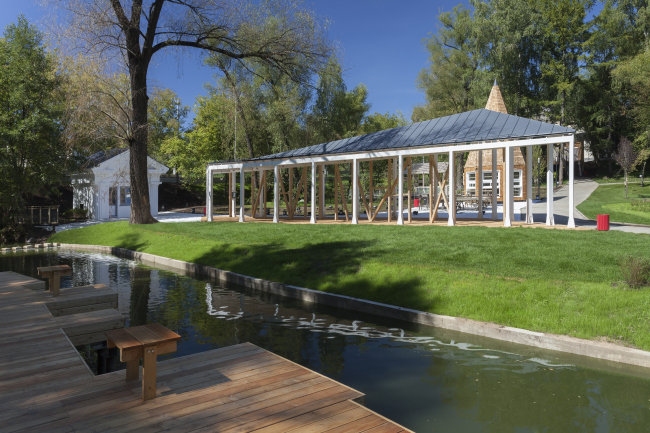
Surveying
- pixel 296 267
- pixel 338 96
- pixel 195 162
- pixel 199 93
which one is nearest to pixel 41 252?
pixel 296 267

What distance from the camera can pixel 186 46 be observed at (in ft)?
68.7

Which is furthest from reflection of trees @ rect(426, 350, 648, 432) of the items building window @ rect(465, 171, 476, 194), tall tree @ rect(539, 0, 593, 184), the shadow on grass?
tall tree @ rect(539, 0, 593, 184)

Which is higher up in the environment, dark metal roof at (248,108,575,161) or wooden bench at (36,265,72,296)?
dark metal roof at (248,108,575,161)

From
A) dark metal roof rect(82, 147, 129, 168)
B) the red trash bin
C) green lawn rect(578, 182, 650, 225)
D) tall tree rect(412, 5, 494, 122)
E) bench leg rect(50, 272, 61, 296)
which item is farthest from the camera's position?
tall tree rect(412, 5, 494, 122)

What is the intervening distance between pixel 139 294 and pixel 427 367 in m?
7.18

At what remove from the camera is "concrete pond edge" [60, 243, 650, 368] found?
20.6 feet

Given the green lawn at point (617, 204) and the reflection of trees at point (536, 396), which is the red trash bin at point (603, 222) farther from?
the reflection of trees at point (536, 396)

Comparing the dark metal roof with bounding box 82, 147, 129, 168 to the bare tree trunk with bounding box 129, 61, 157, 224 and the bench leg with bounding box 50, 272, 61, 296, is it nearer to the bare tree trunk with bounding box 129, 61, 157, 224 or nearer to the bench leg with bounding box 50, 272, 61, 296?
the bare tree trunk with bounding box 129, 61, 157, 224

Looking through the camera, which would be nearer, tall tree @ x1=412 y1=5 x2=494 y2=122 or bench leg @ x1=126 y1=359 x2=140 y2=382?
bench leg @ x1=126 y1=359 x2=140 y2=382

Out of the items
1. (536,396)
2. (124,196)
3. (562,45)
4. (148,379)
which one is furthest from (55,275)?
(562,45)

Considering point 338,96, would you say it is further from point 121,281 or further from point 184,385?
point 184,385

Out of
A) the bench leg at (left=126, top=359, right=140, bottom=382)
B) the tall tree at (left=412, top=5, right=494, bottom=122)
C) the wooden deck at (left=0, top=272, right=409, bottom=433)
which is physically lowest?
the wooden deck at (left=0, top=272, right=409, bottom=433)

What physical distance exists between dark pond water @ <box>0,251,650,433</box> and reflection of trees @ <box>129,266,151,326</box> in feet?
0.17

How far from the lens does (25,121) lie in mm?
23109
